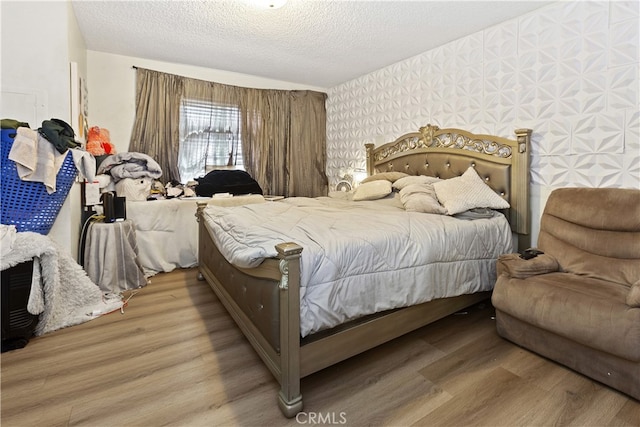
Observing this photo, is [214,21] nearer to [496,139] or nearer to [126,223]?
[126,223]

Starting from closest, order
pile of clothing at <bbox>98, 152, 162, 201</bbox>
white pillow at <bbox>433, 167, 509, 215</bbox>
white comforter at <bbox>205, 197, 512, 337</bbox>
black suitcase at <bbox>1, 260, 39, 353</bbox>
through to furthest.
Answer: white comforter at <bbox>205, 197, 512, 337</bbox> < black suitcase at <bbox>1, 260, 39, 353</bbox> < white pillow at <bbox>433, 167, 509, 215</bbox> < pile of clothing at <bbox>98, 152, 162, 201</bbox>

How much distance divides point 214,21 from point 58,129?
1.60 m

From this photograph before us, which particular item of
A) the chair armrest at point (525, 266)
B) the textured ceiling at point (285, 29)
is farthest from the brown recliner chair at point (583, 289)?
the textured ceiling at point (285, 29)

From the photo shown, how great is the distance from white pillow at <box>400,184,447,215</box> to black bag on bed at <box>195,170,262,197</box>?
2081mm

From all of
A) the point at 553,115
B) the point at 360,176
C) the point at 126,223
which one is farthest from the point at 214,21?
the point at 553,115

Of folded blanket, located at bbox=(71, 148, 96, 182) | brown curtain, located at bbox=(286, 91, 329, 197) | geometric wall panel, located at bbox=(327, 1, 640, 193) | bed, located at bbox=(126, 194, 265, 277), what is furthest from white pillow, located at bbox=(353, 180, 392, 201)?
folded blanket, located at bbox=(71, 148, 96, 182)

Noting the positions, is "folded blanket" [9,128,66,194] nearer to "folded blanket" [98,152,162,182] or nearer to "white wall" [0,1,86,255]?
"white wall" [0,1,86,255]

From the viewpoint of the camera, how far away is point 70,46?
2455 mm

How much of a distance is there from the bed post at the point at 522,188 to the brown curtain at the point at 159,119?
3.70 metres

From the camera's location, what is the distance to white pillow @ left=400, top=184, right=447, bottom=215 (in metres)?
2.42

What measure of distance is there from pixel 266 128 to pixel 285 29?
1791mm

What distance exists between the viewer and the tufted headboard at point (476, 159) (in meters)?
2.58

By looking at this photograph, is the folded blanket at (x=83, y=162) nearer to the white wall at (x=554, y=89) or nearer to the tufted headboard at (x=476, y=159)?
the tufted headboard at (x=476, y=159)

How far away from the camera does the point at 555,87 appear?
2418mm
